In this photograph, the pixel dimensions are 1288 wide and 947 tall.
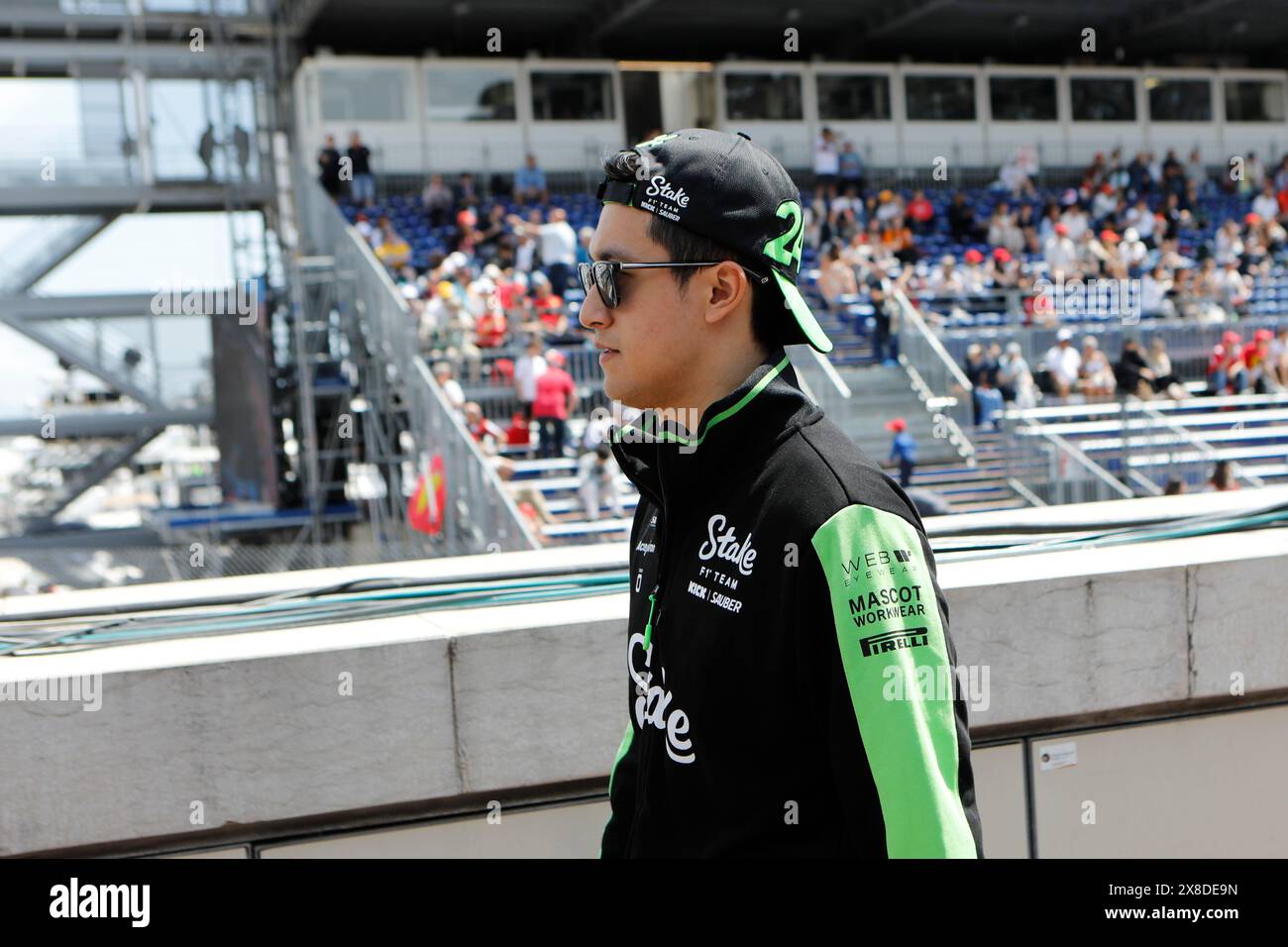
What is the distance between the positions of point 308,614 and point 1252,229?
2488cm

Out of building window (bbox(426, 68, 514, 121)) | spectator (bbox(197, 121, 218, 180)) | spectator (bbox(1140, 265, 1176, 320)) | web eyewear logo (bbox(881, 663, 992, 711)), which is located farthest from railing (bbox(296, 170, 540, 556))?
spectator (bbox(1140, 265, 1176, 320))

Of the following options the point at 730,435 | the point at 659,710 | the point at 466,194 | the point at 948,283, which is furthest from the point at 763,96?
the point at 659,710

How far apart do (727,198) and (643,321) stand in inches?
8.3

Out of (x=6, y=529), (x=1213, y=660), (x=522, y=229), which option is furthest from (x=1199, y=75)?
(x=1213, y=660)

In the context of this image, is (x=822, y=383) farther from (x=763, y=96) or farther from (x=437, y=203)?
(x=763, y=96)

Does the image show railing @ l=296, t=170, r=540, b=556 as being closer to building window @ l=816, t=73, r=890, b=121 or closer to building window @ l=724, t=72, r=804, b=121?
building window @ l=724, t=72, r=804, b=121

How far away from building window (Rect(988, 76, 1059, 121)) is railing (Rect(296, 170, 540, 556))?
1829cm

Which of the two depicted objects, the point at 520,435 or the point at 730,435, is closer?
the point at 730,435

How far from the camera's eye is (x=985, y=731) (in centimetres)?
325

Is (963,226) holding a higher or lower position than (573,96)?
lower

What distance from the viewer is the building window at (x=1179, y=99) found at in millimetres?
33688

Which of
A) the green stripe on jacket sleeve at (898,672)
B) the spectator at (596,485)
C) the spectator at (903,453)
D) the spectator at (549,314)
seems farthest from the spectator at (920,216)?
the green stripe on jacket sleeve at (898,672)

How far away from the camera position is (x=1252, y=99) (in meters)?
34.4

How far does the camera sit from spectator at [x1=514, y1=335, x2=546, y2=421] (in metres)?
13.8
